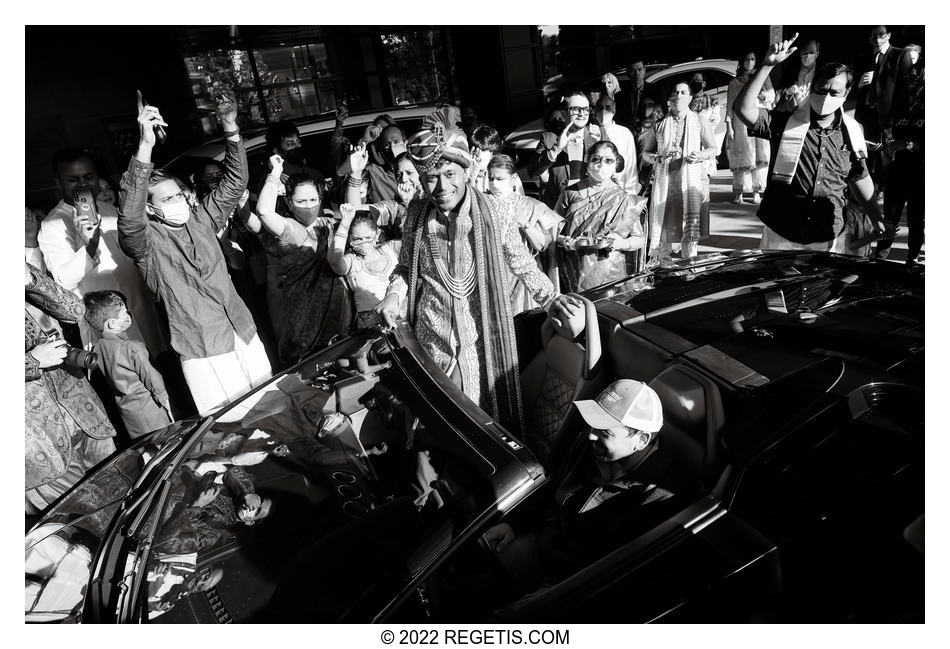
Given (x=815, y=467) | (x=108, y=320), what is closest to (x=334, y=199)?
(x=108, y=320)

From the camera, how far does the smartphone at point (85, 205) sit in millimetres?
3299

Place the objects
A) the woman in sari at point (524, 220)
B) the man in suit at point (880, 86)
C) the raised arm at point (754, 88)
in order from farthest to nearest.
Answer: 1. the man in suit at point (880, 86)
2. the raised arm at point (754, 88)
3. the woman in sari at point (524, 220)

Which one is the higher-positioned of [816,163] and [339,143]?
[339,143]

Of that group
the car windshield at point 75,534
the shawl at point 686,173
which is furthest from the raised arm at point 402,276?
the shawl at point 686,173

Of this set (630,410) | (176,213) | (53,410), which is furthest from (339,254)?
(630,410)

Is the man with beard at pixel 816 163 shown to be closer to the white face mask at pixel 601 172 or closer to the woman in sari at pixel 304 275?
the white face mask at pixel 601 172

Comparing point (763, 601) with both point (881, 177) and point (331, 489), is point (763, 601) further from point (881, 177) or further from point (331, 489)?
point (881, 177)

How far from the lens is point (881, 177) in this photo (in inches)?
204

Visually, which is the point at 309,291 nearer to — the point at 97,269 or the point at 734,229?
the point at 97,269

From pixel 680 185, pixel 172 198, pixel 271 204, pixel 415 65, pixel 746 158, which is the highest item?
pixel 415 65

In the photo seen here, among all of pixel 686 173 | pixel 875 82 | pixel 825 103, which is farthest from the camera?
pixel 875 82

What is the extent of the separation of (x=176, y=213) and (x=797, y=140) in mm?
4056

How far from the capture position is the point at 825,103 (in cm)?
389

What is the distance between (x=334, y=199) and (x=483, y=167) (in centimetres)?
234
